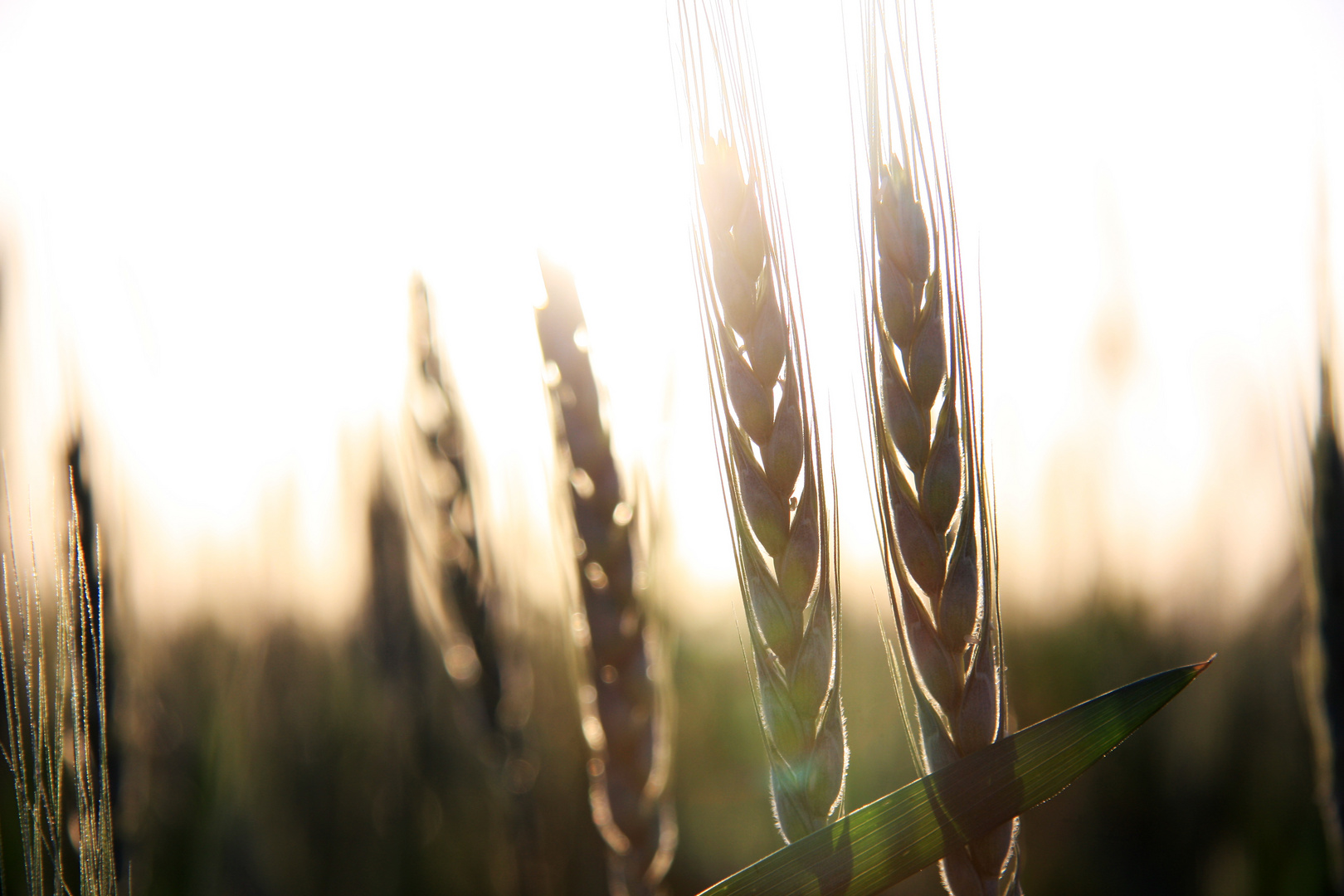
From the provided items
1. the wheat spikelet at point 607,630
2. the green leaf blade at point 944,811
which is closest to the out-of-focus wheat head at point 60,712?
the wheat spikelet at point 607,630

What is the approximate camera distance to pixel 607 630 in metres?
0.91

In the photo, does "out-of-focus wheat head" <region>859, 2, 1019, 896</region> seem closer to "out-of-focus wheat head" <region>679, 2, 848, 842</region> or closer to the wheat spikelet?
"out-of-focus wheat head" <region>679, 2, 848, 842</region>

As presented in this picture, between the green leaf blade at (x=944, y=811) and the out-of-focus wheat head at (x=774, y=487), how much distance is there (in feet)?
0.32

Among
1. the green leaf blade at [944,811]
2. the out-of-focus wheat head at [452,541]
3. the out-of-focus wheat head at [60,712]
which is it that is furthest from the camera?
the out-of-focus wheat head at [452,541]

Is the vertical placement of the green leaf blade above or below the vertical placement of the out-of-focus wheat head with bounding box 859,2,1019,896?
below

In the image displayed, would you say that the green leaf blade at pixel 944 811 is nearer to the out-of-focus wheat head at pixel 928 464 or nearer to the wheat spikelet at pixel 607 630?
the out-of-focus wheat head at pixel 928 464

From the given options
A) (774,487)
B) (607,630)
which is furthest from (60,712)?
(774,487)

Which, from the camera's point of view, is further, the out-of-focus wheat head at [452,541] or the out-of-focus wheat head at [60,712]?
the out-of-focus wheat head at [452,541]

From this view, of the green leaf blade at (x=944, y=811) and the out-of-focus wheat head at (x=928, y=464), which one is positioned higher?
the out-of-focus wheat head at (x=928, y=464)

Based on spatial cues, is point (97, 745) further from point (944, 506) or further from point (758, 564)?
point (944, 506)

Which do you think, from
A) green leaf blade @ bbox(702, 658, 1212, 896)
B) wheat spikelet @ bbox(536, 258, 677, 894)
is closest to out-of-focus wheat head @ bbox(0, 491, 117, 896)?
wheat spikelet @ bbox(536, 258, 677, 894)

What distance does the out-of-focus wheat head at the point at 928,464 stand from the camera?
71 centimetres

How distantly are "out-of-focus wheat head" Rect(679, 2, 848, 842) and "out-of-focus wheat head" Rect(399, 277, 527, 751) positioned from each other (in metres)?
0.72

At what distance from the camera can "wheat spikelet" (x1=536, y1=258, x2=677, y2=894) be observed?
2.92 feet
